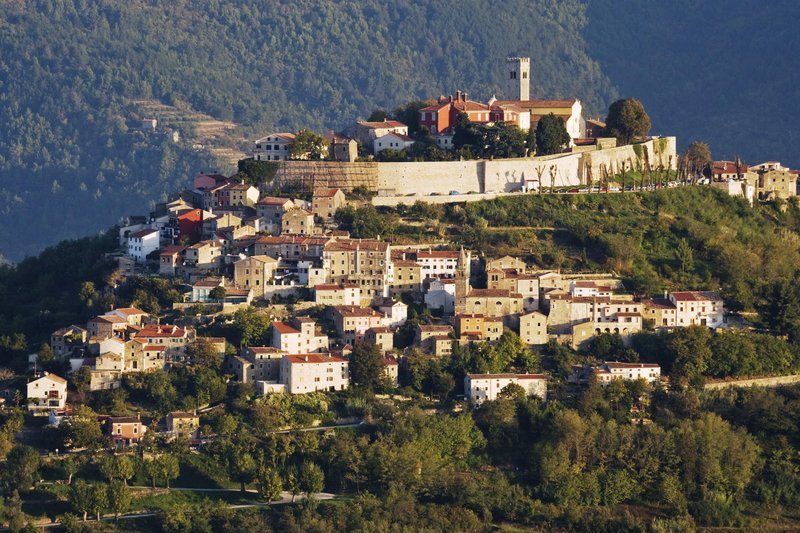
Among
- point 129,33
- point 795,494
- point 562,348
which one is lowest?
point 795,494

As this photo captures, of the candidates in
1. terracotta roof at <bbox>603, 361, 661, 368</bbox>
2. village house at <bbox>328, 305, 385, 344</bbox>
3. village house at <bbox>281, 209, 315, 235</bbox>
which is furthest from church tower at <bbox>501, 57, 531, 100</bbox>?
terracotta roof at <bbox>603, 361, 661, 368</bbox>

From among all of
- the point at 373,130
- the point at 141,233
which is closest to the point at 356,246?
the point at 141,233

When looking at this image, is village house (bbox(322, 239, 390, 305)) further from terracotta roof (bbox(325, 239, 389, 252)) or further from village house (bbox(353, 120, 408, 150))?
village house (bbox(353, 120, 408, 150))

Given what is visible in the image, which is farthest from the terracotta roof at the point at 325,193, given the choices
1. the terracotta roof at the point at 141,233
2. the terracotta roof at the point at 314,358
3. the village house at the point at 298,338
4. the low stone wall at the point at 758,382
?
the low stone wall at the point at 758,382

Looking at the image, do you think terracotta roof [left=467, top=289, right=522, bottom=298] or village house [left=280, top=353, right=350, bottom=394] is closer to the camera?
village house [left=280, top=353, right=350, bottom=394]

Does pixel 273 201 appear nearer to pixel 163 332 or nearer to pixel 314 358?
pixel 163 332

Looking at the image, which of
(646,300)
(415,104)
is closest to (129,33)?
(415,104)

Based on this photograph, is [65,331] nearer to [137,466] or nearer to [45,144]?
[137,466]

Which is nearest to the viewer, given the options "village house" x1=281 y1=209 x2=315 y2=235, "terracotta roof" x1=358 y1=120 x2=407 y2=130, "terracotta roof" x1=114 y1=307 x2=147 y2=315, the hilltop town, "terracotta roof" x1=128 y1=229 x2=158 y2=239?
the hilltop town
